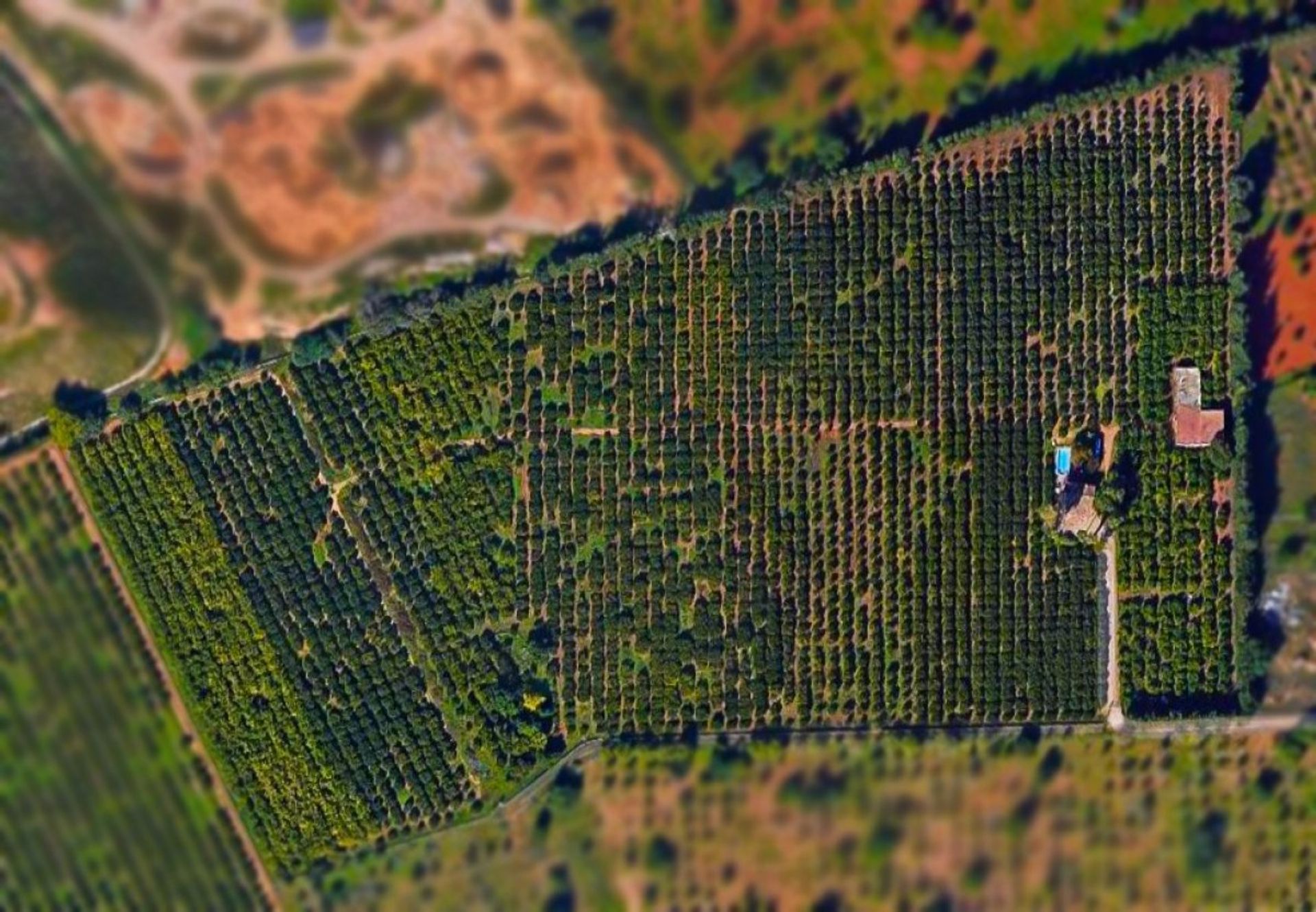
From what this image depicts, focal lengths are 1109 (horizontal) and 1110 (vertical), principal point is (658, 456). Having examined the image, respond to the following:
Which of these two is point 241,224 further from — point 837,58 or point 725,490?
point 837,58

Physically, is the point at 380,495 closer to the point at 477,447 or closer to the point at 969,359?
the point at 477,447

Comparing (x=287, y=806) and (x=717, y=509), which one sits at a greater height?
(x=717, y=509)

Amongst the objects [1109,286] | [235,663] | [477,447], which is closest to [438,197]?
[477,447]

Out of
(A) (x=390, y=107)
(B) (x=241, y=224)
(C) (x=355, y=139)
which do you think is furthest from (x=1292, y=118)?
(B) (x=241, y=224)

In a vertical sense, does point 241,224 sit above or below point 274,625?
above

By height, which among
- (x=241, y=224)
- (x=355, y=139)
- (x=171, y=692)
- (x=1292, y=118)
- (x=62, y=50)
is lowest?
(x=171, y=692)

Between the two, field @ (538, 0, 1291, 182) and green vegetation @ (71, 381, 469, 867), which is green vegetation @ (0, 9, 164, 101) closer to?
green vegetation @ (71, 381, 469, 867)
